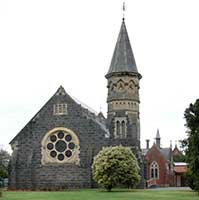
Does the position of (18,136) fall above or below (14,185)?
above

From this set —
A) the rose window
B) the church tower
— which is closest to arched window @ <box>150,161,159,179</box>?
the church tower

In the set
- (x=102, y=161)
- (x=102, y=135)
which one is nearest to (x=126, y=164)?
(x=102, y=161)

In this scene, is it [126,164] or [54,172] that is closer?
[126,164]

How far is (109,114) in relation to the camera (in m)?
57.2

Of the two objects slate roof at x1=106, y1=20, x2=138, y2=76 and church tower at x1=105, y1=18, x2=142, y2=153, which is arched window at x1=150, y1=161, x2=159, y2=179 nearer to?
church tower at x1=105, y1=18, x2=142, y2=153

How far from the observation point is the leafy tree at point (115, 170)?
1831 inches

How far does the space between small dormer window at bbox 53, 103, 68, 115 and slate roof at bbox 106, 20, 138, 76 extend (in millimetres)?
6402

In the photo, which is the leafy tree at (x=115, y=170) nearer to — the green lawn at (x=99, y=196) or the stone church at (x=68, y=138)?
the stone church at (x=68, y=138)

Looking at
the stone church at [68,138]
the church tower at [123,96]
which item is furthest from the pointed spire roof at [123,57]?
the stone church at [68,138]

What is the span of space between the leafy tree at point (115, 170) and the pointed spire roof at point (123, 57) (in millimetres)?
12243

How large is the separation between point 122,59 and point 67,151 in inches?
473

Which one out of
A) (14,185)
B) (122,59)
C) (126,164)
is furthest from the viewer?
(122,59)

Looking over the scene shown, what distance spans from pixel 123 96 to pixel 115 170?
464 inches

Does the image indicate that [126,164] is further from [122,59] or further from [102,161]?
[122,59]
